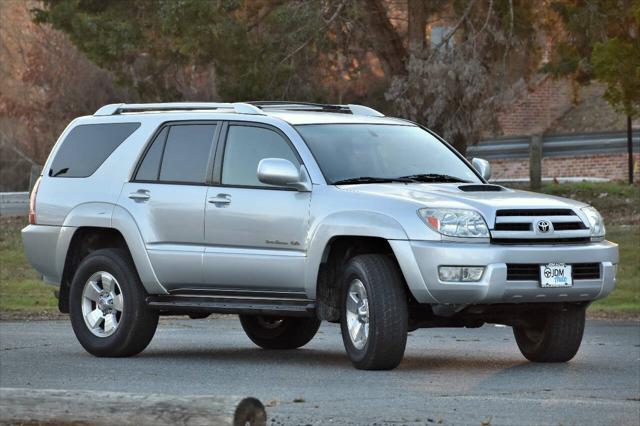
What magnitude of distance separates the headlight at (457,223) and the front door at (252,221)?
3.82ft

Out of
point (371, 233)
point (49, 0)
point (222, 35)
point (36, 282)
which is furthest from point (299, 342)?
point (49, 0)

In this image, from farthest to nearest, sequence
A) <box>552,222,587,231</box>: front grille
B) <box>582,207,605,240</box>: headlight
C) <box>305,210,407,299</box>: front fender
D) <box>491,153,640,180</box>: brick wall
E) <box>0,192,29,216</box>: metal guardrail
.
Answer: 1. <box>491,153,640,180</box>: brick wall
2. <box>0,192,29,216</box>: metal guardrail
3. <box>582,207,605,240</box>: headlight
4. <box>552,222,587,231</box>: front grille
5. <box>305,210,407,299</box>: front fender

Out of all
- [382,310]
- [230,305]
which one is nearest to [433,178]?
[382,310]

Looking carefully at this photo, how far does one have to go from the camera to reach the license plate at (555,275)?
11625mm

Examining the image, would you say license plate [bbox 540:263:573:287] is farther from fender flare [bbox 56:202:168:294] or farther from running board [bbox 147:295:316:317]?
fender flare [bbox 56:202:168:294]

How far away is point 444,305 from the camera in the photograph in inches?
462

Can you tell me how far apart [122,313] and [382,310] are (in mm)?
2626

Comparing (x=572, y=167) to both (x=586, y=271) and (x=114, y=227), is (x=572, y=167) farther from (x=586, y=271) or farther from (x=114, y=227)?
(x=586, y=271)

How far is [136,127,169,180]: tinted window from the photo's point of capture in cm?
1350

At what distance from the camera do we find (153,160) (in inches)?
533

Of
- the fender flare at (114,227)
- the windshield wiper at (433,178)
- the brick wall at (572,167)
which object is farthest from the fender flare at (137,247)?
the brick wall at (572,167)

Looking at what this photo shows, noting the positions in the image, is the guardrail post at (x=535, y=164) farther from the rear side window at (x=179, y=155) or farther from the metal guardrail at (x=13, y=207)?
the rear side window at (x=179, y=155)

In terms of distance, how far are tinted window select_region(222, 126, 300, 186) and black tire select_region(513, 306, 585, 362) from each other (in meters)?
2.32

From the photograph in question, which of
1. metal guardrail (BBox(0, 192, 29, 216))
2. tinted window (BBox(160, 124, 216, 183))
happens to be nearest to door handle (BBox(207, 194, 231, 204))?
tinted window (BBox(160, 124, 216, 183))
